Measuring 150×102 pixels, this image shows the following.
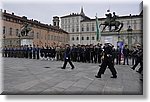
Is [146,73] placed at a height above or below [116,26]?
below

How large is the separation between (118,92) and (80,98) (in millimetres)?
975

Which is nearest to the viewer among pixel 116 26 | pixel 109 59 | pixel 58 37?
pixel 109 59

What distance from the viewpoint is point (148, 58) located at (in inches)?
205

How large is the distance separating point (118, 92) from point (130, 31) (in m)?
13.4

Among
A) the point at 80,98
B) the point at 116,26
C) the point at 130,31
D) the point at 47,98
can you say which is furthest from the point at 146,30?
the point at 130,31

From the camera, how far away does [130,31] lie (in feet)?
60.0

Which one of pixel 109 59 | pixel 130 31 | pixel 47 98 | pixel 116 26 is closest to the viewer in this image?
pixel 47 98

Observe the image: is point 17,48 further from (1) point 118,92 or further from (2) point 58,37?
(2) point 58,37

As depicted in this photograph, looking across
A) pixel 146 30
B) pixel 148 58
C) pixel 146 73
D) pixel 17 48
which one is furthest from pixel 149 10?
pixel 17 48

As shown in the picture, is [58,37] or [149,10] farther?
[58,37]

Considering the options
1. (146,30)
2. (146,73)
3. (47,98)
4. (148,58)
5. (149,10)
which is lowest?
(47,98)

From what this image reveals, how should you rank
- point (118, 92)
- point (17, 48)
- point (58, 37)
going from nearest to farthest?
1. point (118, 92)
2. point (17, 48)
3. point (58, 37)

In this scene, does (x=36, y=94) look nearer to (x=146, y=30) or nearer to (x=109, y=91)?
(x=109, y=91)

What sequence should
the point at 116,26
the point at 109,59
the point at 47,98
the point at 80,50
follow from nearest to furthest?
1. the point at 47,98
2. the point at 109,59
3. the point at 80,50
4. the point at 116,26
